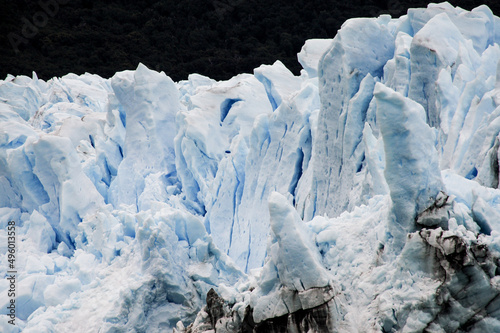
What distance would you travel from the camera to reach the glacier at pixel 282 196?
4.54m

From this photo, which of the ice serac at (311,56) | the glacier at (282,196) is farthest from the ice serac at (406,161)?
the ice serac at (311,56)

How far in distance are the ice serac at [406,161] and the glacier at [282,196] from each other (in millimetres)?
13

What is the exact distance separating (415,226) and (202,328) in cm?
230

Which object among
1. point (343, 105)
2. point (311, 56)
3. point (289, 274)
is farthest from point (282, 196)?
point (311, 56)

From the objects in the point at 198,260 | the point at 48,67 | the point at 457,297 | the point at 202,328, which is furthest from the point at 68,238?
the point at 48,67

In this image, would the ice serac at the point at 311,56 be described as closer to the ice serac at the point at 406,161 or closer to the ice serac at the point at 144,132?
the ice serac at the point at 144,132

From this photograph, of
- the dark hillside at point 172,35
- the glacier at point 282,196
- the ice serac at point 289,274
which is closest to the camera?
the glacier at point 282,196

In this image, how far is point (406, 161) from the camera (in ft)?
15.2

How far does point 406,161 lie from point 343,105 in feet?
11.5

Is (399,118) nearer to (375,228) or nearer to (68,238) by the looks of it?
(375,228)

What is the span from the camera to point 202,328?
5406 millimetres

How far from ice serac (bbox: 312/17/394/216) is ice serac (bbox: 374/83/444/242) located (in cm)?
298

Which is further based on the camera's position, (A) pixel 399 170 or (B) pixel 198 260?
(B) pixel 198 260

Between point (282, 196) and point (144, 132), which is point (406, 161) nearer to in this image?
point (282, 196)
